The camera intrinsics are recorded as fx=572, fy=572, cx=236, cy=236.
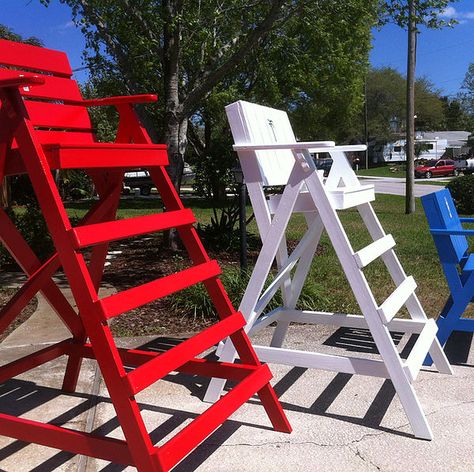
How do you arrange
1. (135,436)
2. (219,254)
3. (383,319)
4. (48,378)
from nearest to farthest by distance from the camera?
1. (135,436)
2. (383,319)
3. (48,378)
4. (219,254)

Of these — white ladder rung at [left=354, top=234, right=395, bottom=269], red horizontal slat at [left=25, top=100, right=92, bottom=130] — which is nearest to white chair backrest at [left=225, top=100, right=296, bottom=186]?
white ladder rung at [left=354, top=234, right=395, bottom=269]

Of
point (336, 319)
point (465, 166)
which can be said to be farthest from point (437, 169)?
point (336, 319)

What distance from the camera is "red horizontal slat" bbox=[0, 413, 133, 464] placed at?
229 centimetres

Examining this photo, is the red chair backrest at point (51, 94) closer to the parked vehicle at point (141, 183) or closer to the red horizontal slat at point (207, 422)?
the red horizontal slat at point (207, 422)

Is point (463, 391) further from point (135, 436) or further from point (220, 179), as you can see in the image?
point (220, 179)

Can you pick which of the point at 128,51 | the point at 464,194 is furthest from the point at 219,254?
the point at 464,194

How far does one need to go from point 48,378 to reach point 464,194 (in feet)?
49.4

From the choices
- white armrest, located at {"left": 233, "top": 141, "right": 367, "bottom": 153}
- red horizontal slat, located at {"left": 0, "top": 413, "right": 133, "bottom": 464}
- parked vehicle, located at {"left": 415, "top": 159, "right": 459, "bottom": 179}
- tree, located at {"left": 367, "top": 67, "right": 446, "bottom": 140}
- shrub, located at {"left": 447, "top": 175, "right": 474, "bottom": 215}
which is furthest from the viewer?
tree, located at {"left": 367, "top": 67, "right": 446, "bottom": 140}

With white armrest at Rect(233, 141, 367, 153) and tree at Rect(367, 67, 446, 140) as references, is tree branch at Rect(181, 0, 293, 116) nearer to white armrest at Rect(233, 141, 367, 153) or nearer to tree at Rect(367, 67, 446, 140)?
white armrest at Rect(233, 141, 367, 153)

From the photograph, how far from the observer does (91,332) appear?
223 cm

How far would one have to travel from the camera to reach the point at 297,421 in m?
3.09

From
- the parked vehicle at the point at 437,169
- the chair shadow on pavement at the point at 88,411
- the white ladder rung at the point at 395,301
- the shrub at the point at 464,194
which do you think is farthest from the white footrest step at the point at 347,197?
the parked vehicle at the point at 437,169

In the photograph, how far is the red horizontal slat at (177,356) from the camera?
86.4 inches

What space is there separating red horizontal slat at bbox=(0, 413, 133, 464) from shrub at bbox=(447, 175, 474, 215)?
1539 cm
